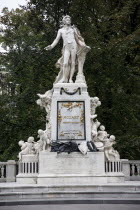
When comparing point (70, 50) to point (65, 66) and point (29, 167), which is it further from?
point (29, 167)

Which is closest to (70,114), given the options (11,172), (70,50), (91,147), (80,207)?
(91,147)

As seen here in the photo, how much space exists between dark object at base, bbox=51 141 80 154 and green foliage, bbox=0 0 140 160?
6966 mm

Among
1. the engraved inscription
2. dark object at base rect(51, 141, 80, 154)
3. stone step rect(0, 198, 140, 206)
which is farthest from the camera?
the engraved inscription

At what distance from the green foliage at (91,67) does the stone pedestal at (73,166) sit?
689 centimetres

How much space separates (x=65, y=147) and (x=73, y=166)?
719 millimetres

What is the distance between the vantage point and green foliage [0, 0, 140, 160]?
903 inches

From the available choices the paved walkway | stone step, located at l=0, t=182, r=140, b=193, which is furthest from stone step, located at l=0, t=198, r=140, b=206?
stone step, located at l=0, t=182, r=140, b=193

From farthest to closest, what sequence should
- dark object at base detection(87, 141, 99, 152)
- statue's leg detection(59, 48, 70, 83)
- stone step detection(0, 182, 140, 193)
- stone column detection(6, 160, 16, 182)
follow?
stone column detection(6, 160, 16, 182)
statue's leg detection(59, 48, 70, 83)
dark object at base detection(87, 141, 99, 152)
stone step detection(0, 182, 140, 193)

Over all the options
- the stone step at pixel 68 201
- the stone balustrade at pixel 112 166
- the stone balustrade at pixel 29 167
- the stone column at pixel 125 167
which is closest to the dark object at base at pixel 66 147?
the stone balustrade at pixel 112 166

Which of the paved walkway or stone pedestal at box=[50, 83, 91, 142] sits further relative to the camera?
stone pedestal at box=[50, 83, 91, 142]

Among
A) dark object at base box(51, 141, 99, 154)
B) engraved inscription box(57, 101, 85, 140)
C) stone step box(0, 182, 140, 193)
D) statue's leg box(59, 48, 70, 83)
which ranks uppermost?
statue's leg box(59, 48, 70, 83)

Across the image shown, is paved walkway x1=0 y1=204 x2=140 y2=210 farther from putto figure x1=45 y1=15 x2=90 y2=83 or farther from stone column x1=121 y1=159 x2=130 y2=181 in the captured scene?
putto figure x1=45 y1=15 x2=90 y2=83

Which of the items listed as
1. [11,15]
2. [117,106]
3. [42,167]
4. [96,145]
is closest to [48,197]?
[42,167]

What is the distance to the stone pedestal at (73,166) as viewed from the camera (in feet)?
48.2
